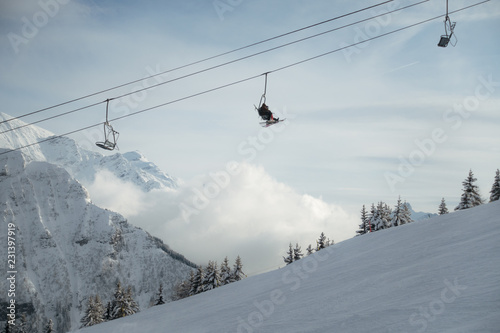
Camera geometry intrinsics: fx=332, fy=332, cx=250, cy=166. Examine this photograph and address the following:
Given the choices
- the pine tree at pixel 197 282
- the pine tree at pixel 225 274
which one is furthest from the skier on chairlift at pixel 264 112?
the pine tree at pixel 225 274

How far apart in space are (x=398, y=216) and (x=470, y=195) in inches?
335

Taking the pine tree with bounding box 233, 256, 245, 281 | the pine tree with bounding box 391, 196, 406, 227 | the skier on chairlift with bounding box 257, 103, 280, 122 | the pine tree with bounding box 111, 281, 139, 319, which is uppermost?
the pine tree with bounding box 391, 196, 406, 227

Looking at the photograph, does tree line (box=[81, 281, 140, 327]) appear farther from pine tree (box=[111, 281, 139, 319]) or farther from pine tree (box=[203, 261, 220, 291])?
pine tree (box=[203, 261, 220, 291])

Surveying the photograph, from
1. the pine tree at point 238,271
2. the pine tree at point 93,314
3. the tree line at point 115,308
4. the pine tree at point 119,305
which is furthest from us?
the pine tree at point 93,314

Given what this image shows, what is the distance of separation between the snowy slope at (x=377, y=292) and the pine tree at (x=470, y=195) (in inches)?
907

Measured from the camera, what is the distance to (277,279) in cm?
1655

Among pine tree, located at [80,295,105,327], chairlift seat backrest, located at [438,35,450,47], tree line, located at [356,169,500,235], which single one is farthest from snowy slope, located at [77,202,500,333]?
pine tree, located at [80,295,105,327]

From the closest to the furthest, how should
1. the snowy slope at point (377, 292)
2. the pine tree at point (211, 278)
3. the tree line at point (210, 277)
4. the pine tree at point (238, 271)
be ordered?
the snowy slope at point (377, 292) → the pine tree at point (211, 278) → the tree line at point (210, 277) → the pine tree at point (238, 271)

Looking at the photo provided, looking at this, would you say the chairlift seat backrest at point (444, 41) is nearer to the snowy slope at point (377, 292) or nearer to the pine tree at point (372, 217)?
the snowy slope at point (377, 292)

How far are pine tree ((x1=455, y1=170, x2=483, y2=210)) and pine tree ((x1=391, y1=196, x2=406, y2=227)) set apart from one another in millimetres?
6551

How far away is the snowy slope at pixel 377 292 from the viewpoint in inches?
285

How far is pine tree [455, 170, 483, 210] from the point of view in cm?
3594

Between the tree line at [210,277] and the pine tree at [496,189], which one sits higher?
the pine tree at [496,189]

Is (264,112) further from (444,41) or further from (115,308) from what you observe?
(115,308)
